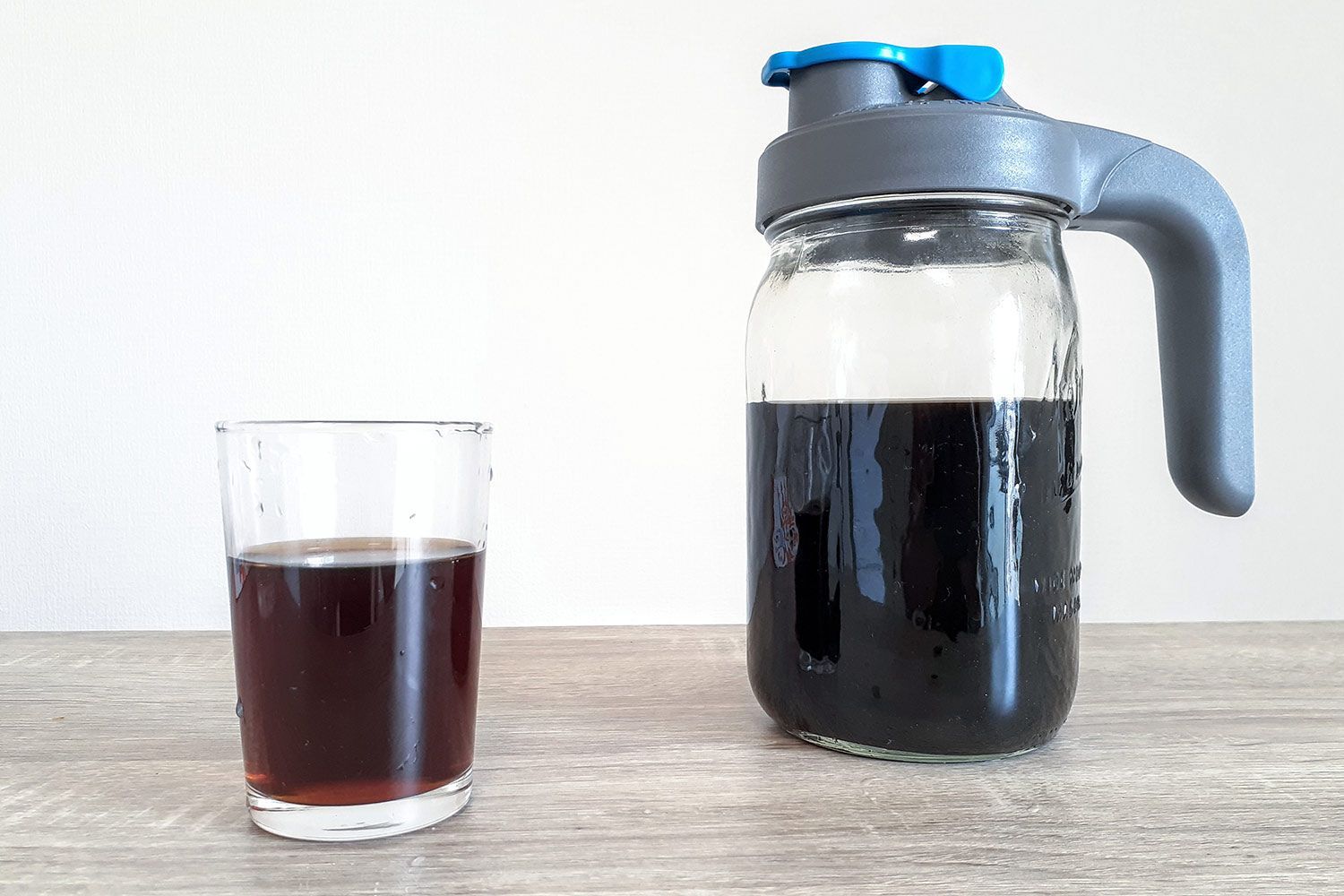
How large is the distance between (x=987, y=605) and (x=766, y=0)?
0.81 m

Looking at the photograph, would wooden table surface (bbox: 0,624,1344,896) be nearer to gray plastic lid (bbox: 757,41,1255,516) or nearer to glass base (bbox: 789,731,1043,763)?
glass base (bbox: 789,731,1043,763)

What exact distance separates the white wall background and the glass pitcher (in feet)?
1.86

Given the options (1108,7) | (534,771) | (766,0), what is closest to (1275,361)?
(1108,7)

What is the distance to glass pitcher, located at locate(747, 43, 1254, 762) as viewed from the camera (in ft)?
1.68

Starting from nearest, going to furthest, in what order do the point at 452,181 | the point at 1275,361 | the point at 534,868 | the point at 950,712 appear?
the point at 534,868, the point at 950,712, the point at 452,181, the point at 1275,361

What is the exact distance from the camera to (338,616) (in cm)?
43

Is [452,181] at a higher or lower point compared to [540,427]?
higher

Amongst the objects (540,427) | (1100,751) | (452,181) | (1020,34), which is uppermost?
(1020,34)

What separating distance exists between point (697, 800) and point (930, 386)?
0.75 feet

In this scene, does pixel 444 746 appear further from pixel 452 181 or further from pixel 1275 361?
pixel 1275 361

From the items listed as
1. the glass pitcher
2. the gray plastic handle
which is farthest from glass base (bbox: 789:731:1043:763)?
the gray plastic handle

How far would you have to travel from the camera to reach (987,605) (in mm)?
514

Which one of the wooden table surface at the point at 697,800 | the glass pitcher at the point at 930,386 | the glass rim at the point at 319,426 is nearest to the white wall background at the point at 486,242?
the wooden table surface at the point at 697,800

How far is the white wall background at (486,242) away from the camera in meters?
1.09
